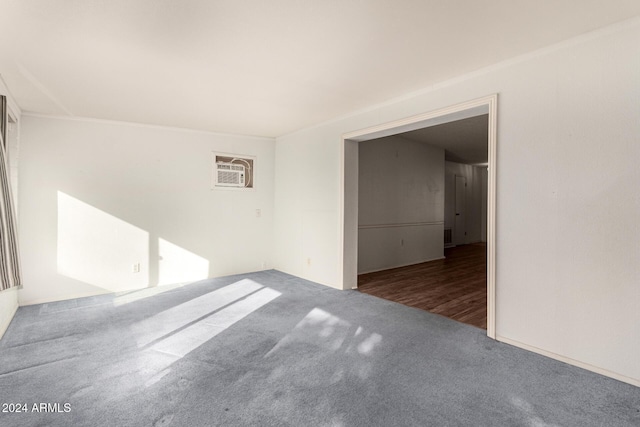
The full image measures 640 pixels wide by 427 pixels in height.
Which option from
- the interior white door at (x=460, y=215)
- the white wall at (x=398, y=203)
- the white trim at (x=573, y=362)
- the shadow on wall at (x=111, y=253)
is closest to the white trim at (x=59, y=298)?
the shadow on wall at (x=111, y=253)

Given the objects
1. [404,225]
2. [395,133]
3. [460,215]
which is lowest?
[404,225]

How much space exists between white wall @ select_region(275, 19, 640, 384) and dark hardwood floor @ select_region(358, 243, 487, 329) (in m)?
0.75

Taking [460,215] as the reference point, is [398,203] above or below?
above

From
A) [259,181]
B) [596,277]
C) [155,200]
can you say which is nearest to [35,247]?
[155,200]

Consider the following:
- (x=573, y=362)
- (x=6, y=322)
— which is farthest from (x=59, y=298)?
(x=573, y=362)

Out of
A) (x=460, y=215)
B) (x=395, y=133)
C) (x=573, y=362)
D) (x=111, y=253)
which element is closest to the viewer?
(x=573, y=362)

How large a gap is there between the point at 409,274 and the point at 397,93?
319cm

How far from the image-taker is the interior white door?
905cm

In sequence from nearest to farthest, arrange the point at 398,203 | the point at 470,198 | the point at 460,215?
the point at 398,203 → the point at 460,215 → the point at 470,198

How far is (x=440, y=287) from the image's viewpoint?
4.54 meters

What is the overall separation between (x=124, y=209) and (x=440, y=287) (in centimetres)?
465

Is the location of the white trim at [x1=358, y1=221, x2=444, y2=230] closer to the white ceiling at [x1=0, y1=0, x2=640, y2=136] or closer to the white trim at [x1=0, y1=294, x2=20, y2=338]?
the white ceiling at [x1=0, y1=0, x2=640, y2=136]

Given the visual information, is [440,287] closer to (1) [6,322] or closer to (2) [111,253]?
(2) [111,253]

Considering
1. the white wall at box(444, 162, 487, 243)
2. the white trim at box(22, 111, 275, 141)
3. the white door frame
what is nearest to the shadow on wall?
the white trim at box(22, 111, 275, 141)
